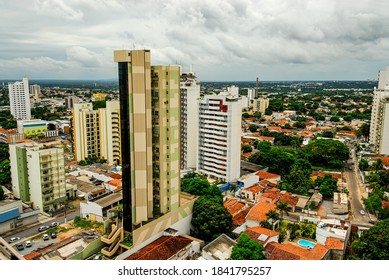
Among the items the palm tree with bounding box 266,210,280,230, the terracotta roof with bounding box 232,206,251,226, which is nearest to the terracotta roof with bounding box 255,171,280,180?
the terracotta roof with bounding box 232,206,251,226

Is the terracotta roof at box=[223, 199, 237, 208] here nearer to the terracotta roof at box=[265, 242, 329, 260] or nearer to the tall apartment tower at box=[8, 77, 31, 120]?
the terracotta roof at box=[265, 242, 329, 260]

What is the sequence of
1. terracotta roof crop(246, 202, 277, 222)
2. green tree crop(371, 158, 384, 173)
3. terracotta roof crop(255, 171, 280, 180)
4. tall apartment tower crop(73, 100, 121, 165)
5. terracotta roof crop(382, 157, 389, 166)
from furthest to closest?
tall apartment tower crop(73, 100, 121, 165), terracotta roof crop(382, 157, 389, 166), green tree crop(371, 158, 384, 173), terracotta roof crop(255, 171, 280, 180), terracotta roof crop(246, 202, 277, 222)

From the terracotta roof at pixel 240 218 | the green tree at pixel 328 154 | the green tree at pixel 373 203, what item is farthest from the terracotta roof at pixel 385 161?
the terracotta roof at pixel 240 218

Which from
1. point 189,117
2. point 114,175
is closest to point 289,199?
point 189,117

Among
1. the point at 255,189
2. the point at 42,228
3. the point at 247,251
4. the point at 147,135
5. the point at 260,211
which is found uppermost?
the point at 147,135

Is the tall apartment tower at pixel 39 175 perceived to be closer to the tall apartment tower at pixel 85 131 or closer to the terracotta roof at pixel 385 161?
the tall apartment tower at pixel 85 131

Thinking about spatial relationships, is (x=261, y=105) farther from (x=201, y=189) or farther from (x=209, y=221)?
(x=209, y=221)
